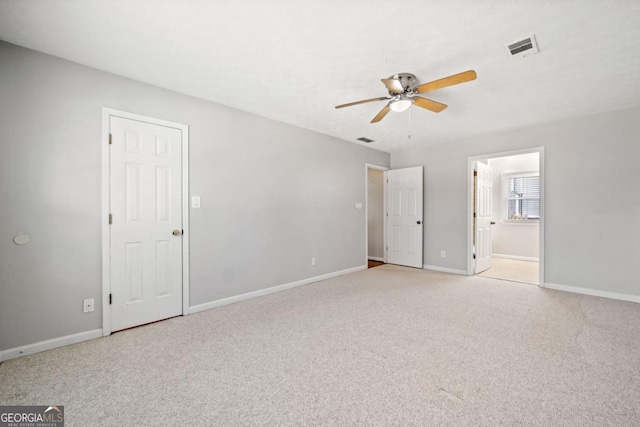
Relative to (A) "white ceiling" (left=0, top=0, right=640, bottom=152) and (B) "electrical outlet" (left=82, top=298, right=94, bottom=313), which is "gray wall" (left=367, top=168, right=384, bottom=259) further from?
(B) "electrical outlet" (left=82, top=298, right=94, bottom=313)

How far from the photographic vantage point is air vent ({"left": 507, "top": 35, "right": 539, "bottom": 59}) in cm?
211

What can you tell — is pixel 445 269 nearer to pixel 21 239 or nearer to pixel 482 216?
pixel 482 216

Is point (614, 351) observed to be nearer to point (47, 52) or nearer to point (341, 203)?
point (341, 203)

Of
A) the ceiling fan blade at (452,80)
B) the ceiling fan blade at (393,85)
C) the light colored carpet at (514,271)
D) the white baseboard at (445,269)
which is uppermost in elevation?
the ceiling fan blade at (393,85)

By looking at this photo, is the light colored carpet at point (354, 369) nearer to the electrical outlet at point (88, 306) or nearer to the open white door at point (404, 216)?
the electrical outlet at point (88, 306)

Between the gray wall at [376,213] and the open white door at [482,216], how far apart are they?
1.97 m

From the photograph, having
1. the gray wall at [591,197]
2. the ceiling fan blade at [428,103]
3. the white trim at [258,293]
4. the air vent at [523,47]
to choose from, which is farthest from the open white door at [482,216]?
the air vent at [523,47]

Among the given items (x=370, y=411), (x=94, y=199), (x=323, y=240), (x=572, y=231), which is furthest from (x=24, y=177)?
(x=572, y=231)

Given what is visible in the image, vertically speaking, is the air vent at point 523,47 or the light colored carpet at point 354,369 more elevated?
the air vent at point 523,47

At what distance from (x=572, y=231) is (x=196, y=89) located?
5344 mm

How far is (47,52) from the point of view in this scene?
2.30m

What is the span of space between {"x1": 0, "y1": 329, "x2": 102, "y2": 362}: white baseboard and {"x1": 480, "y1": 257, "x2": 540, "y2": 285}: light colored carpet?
561cm

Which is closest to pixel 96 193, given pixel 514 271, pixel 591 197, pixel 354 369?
pixel 354 369

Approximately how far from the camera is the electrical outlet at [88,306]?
248 centimetres
